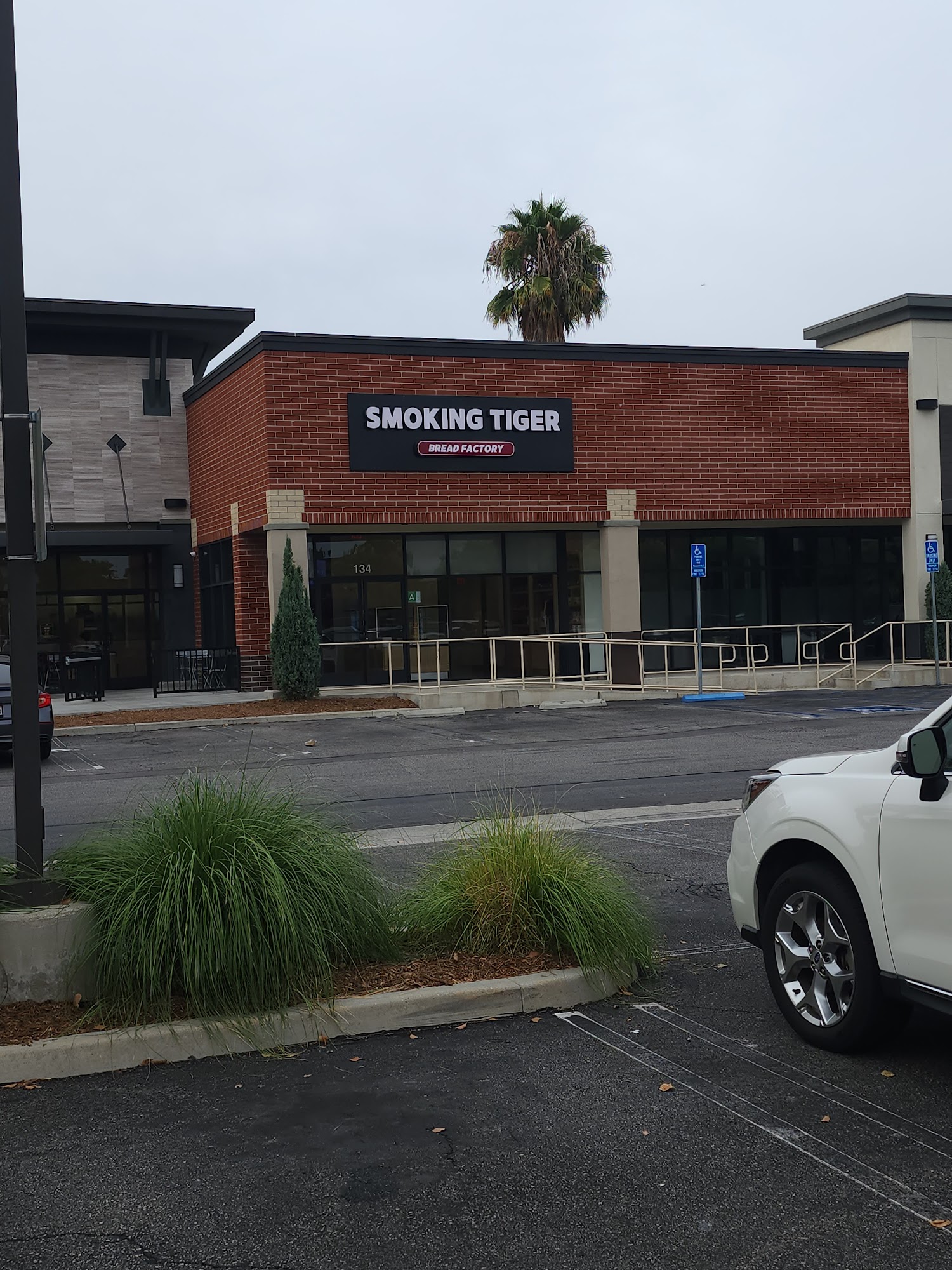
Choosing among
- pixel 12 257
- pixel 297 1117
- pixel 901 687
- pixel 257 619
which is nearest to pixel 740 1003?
pixel 297 1117

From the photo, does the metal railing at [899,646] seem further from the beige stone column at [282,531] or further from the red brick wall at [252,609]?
the red brick wall at [252,609]

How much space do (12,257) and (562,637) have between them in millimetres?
20465

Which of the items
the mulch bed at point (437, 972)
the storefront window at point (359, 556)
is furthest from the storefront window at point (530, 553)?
the mulch bed at point (437, 972)

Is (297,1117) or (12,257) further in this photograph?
(12,257)

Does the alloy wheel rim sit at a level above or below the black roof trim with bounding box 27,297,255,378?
below

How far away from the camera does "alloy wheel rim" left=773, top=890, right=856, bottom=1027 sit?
5.24 m

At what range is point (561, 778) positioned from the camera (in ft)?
45.9

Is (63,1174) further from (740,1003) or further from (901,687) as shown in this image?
(901,687)

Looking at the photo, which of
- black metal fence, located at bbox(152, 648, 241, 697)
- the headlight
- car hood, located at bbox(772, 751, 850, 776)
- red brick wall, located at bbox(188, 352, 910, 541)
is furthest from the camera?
black metal fence, located at bbox(152, 648, 241, 697)

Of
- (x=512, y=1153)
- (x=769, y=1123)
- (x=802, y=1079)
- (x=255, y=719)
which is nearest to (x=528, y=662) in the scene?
(x=255, y=719)

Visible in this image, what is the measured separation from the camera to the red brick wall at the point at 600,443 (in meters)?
24.9

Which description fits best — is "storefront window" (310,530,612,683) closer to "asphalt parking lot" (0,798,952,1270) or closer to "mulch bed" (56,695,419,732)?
"mulch bed" (56,695,419,732)

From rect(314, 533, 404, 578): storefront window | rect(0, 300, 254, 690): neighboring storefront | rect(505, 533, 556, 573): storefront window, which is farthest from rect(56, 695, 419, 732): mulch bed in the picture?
rect(0, 300, 254, 690): neighboring storefront

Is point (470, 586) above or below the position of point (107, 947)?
above
